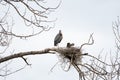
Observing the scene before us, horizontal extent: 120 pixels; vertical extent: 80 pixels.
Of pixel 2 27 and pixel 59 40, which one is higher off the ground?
pixel 2 27

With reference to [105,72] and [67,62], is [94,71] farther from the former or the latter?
[67,62]

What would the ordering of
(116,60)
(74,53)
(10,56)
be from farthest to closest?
(116,60)
(74,53)
(10,56)

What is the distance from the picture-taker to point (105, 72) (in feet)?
24.3

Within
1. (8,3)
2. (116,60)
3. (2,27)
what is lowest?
(116,60)

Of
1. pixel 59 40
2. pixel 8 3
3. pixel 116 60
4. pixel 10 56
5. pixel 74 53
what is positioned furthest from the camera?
pixel 59 40

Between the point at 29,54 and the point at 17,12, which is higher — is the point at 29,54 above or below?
below

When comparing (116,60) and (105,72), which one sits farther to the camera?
(116,60)

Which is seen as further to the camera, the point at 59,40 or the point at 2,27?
the point at 59,40

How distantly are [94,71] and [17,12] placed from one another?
85.1 inches

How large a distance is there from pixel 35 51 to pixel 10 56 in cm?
57

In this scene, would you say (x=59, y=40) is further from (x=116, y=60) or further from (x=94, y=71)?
(x=94, y=71)

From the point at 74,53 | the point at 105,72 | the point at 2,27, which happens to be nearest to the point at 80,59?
the point at 74,53

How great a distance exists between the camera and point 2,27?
25.3ft

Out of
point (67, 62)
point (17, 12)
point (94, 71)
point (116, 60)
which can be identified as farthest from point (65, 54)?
point (116, 60)
